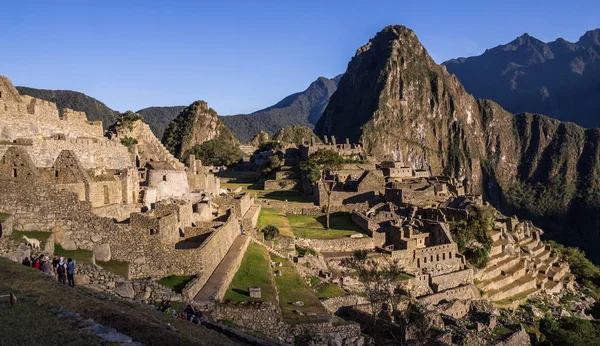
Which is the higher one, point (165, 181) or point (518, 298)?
point (165, 181)

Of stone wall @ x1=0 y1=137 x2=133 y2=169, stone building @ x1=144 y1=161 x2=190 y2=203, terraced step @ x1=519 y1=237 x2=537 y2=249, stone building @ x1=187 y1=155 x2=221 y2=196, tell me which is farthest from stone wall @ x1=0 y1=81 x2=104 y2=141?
terraced step @ x1=519 y1=237 x2=537 y2=249

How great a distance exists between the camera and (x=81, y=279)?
13008 millimetres

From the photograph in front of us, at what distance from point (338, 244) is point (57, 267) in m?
23.8

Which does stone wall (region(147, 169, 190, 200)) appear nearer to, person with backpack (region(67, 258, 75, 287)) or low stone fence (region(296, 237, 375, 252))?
low stone fence (region(296, 237, 375, 252))

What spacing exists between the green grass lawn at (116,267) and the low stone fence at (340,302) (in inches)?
478

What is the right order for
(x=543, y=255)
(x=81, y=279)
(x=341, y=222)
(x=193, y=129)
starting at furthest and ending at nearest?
1. (x=193, y=129)
2. (x=543, y=255)
3. (x=341, y=222)
4. (x=81, y=279)

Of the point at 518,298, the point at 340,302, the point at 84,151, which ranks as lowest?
the point at 518,298

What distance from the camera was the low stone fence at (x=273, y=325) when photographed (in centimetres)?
1611

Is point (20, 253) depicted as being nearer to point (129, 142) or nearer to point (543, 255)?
point (129, 142)

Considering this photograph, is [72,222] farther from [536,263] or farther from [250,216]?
[536,263]

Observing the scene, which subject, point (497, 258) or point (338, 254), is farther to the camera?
point (497, 258)

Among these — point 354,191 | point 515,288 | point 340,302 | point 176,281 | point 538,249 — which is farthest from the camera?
point 538,249

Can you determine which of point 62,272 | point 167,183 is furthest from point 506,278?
point 62,272

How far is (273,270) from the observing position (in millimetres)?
24797
